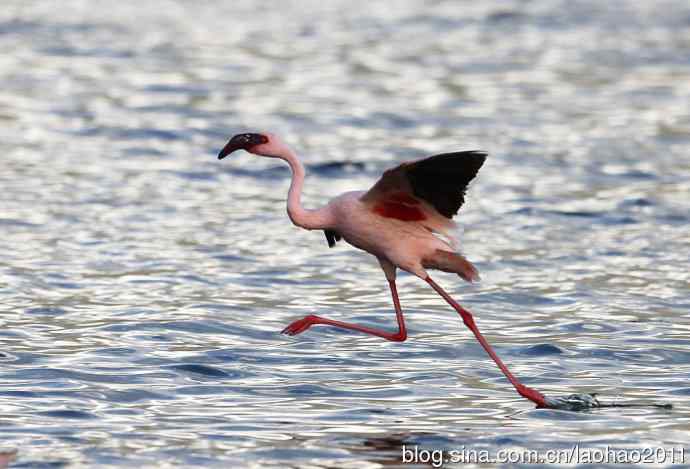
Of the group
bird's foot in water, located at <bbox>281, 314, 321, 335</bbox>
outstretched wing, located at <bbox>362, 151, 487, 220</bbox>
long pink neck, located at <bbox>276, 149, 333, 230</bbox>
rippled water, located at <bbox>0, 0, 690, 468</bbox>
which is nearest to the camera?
rippled water, located at <bbox>0, 0, 690, 468</bbox>

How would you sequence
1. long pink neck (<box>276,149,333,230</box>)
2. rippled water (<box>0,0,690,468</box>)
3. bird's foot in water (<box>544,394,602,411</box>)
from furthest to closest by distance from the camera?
1. long pink neck (<box>276,149,333,230</box>)
2. bird's foot in water (<box>544,394,602,411</box>)
3. rippled water (<box>0,0,690,468</box>)

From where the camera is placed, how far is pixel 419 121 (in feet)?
72.2

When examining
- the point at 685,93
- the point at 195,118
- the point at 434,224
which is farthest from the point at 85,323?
the point at 685,93

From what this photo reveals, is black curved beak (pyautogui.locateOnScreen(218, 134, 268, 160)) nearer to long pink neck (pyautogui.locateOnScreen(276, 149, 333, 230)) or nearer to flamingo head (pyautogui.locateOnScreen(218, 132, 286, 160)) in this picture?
flamingo head (pyautogui.locateOnScreen(218, 132, 286, 160))

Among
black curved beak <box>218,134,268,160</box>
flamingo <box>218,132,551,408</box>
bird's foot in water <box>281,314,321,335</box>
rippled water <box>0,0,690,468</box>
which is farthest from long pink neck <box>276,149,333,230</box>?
rippled water <box>0,0,690,468</box>

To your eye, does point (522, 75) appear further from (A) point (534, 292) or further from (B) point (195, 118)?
(A) point (534, 292)

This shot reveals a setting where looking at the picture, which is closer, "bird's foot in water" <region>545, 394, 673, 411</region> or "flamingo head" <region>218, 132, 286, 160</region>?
"bird's foot in water" <region>545, 394, 673, 411</region>

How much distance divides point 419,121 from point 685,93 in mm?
4503

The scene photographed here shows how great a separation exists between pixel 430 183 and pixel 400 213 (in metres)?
0.33

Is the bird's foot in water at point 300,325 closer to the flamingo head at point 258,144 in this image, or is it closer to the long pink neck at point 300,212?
the long pink neck at point 300,212

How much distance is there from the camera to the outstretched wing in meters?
9.70

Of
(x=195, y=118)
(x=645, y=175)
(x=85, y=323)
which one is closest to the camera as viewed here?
(x=85, y=323)

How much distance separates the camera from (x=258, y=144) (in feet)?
33.5

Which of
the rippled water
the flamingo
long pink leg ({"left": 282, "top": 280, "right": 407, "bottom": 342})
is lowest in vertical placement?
the rippled water
